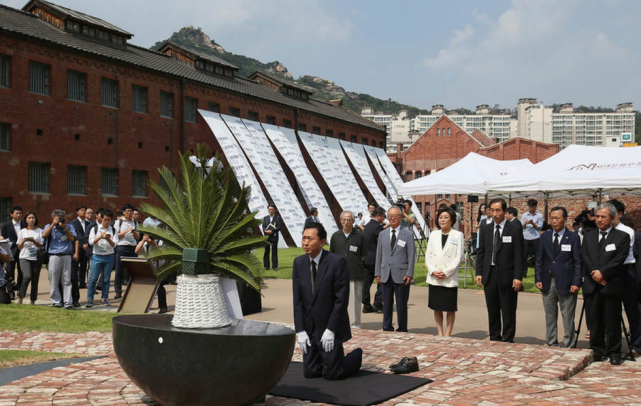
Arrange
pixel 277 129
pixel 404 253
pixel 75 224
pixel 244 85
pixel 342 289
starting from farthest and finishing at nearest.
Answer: pixel 244 85, pixel 277 129, pixel 75 224, pixel 404 253, pixel 342 289

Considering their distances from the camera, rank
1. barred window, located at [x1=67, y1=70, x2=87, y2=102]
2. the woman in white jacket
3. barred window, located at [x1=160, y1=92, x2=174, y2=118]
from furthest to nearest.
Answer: barred window, located at [x1=160, y1=92, x2=174, y2=118]
barred window, located at [x1=67, y1=70, x2=87, y2=102]
the woman in white jacket

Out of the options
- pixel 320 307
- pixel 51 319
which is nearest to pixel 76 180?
pixel 51 319

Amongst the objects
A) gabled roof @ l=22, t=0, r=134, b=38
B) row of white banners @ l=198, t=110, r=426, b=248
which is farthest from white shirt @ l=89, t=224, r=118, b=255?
gabled roof @ l=22, t=0, r=134, b=38

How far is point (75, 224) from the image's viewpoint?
13664mm

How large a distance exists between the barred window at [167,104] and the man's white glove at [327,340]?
30.3 m

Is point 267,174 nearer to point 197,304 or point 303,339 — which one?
point 303,339

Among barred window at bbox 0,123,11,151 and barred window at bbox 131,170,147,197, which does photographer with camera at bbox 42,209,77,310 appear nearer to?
barred window at bbox 0,123,11,151

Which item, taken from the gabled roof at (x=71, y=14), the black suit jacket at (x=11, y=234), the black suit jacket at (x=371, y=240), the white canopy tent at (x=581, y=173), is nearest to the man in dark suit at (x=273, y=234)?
the white canopy tent at (x=581, y=173)

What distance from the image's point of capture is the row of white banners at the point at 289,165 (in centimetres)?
3347

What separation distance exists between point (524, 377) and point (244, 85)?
39423 millimetres

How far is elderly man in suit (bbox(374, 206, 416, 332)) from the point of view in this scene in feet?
30.4

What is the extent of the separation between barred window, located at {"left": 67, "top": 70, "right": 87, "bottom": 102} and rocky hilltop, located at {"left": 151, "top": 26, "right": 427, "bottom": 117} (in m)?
97.7

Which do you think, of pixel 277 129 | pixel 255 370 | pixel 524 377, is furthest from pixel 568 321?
pixel 277 129

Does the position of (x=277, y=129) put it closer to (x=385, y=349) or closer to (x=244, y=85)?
(x=244, y=85)
